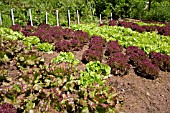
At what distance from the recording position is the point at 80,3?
1581cm

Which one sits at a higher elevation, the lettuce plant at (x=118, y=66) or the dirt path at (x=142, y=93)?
the lettuce plant at (x=118, y=66)

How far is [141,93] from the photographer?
233 inches

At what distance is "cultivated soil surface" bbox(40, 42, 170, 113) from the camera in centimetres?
543

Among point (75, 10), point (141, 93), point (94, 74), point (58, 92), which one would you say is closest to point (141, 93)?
point (141, 93)

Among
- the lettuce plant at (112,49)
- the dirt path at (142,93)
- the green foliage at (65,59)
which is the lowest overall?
the dirt path at (142,93)

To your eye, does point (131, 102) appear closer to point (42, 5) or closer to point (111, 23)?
point (111, 23)

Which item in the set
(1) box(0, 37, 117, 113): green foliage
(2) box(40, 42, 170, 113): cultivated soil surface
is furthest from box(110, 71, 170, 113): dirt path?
(1) box(0, 37, 117, 113): green foliage

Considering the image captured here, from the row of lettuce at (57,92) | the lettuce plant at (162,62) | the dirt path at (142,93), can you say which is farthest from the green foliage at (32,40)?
the lettuce plant at (162,62)

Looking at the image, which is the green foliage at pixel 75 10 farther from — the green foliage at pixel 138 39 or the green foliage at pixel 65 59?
the green foliage at pixel 65 59

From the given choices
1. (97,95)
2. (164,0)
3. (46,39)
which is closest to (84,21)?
(46,39)

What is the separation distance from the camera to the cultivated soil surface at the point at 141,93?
17.8 ft

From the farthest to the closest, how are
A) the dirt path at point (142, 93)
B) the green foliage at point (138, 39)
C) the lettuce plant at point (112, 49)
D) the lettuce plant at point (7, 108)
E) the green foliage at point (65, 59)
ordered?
the green foliage at point (138, 39) < the lettuce plant at point (112, 49) < the green foliage at point (65, 59) < the dirt path at point (142, 93) < the lettuce plant at point (7, 108)

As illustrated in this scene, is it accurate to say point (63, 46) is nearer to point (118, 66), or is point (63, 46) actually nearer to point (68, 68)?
point (118, 66)

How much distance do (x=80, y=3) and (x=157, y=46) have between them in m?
8.20
